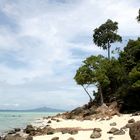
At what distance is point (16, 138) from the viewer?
3497 centimetres

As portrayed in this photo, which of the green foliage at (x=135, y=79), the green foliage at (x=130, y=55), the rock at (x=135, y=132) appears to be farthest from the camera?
the green foliage at (x=130, y=55)

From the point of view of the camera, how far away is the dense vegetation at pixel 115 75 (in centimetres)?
5906

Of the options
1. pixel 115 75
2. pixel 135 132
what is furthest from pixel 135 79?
pixel 135 132

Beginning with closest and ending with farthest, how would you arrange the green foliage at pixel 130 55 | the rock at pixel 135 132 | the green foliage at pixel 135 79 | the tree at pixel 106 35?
the rock at pixel 135 132, the green foliage at pixel 135 79, the green foliage at pixel 130 55, the tree at pixel 106 35

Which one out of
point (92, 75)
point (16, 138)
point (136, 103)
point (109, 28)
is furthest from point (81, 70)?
point (16, 138)

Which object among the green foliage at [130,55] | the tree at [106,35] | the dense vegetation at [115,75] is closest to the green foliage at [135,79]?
the dense vegetation at [115,75]

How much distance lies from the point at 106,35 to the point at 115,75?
547 inches

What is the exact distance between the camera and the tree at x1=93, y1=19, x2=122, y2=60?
280 feet

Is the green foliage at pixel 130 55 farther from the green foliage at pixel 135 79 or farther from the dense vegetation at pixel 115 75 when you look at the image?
the green foliage at pixel 135 79

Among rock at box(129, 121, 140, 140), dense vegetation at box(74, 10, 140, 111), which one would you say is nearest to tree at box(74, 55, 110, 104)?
dense vegetation at box(74, 10, 140, 111)

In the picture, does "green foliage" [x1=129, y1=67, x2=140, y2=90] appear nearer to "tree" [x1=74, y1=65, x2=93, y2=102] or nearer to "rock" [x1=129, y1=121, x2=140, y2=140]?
"tree" [x1=74, y1=65, x2=93, y2=102]

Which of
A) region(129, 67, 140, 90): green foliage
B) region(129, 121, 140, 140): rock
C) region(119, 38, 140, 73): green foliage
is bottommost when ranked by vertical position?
region(129, 121, 140, 140): rock

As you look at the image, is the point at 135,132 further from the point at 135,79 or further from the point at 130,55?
the point at 130,55

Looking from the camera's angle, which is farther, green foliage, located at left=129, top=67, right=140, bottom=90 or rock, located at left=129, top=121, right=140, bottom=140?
green foliage, located at left=129, top=67, right=140, bottom=90
